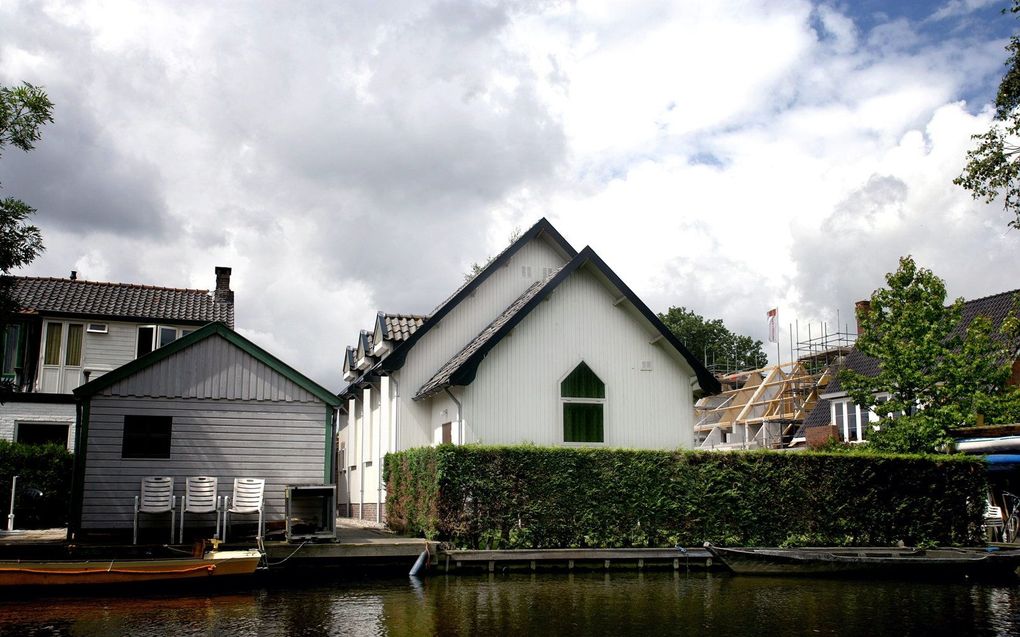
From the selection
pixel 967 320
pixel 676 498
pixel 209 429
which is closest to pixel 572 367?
pixel 676 498

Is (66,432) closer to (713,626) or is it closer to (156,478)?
(156,478)

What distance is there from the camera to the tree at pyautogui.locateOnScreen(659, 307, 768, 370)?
9888cm

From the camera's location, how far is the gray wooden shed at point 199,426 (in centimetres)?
1833

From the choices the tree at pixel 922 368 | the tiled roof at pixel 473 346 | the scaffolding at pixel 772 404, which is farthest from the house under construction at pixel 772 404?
the tiled roof at pixel 473 346

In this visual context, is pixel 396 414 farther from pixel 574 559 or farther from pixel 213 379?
pixel 574 559

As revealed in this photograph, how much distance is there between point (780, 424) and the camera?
5788cm

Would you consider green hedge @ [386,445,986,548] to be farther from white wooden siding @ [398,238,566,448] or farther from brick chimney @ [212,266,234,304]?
brick chimney @ [212,266,234,304]

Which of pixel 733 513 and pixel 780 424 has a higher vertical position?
pixel 780 424

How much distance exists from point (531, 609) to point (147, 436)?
986 cm

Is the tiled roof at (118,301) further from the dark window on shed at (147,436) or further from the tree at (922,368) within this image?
the tree at (922,368)

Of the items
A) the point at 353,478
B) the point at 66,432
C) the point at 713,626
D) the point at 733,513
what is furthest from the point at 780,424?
the point at 713,626

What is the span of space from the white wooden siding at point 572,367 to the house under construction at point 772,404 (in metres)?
32.5

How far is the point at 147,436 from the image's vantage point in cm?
1889

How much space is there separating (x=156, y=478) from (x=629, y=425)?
41.0ft
